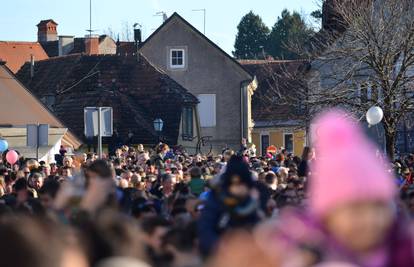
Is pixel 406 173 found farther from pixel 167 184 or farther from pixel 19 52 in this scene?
pixel 19 52

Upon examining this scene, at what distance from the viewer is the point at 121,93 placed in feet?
151

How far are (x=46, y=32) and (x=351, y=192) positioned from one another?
74.2m

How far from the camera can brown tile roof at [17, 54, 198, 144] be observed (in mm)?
43875

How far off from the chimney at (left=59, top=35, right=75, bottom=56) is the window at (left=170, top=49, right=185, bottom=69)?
1671 cm

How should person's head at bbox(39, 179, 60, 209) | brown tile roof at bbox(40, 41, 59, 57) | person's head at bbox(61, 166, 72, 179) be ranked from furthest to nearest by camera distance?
brown tile roof at bbox(40, 41, 59, 57), person's head at bbox(61, 166, 72, 179), person's head at bbox(39, 179, 60, 209)

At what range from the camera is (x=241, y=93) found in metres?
53.8

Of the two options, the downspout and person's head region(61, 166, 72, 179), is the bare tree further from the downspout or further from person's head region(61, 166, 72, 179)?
the downspout

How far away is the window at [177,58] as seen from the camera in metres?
54.2

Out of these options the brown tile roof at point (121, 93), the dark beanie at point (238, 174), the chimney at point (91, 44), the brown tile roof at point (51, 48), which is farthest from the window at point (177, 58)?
the dark beanie at point (238, 174)

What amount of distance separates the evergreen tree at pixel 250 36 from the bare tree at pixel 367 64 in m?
60.4

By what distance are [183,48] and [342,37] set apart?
1804 centimetres

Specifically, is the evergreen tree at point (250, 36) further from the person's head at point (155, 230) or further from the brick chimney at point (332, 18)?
the person's head at point (155, 230)

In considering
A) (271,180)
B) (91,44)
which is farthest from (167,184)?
(91,44)

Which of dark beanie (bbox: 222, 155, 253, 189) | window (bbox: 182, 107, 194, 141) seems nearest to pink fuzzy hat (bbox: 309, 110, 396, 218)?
dark beanie (bbox: 222, 155, 253, 189)
